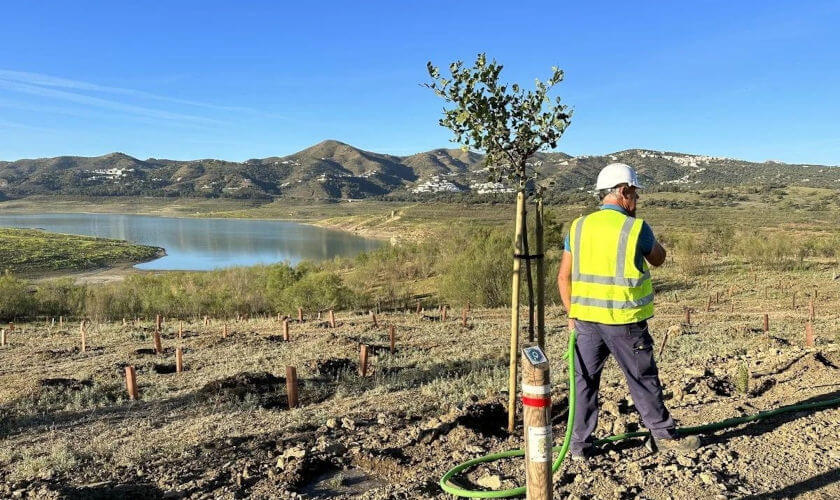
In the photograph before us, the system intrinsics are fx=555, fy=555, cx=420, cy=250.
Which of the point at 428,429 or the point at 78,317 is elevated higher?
the point at 428,429

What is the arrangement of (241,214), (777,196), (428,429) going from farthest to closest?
(241,214) < (777,196) < (428,429)

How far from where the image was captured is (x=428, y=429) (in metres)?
→ 5.43

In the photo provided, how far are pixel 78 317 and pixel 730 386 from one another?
40.8 m

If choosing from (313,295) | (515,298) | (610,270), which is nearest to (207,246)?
(313,295)

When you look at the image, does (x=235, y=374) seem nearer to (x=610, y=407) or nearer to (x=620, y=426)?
(x=610, y=407)

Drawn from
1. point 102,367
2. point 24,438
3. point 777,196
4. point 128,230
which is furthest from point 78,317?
point 777,196

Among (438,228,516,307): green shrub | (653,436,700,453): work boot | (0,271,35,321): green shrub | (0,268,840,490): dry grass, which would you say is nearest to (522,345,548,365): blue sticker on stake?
(653,436,700,453): work boot

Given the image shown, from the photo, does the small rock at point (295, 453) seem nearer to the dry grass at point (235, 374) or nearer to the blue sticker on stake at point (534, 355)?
the dry grass at point (235, 374)

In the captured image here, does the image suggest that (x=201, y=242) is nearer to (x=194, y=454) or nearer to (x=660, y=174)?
(x=194, y=454)

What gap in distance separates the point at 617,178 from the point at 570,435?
6.17 feet

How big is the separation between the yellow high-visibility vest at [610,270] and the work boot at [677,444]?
1075mm

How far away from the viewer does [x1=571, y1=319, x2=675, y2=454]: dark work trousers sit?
13.2 feet

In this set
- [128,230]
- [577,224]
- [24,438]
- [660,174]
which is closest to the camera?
[577,224]

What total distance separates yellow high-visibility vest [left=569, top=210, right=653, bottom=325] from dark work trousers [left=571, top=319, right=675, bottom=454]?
0.12 m
